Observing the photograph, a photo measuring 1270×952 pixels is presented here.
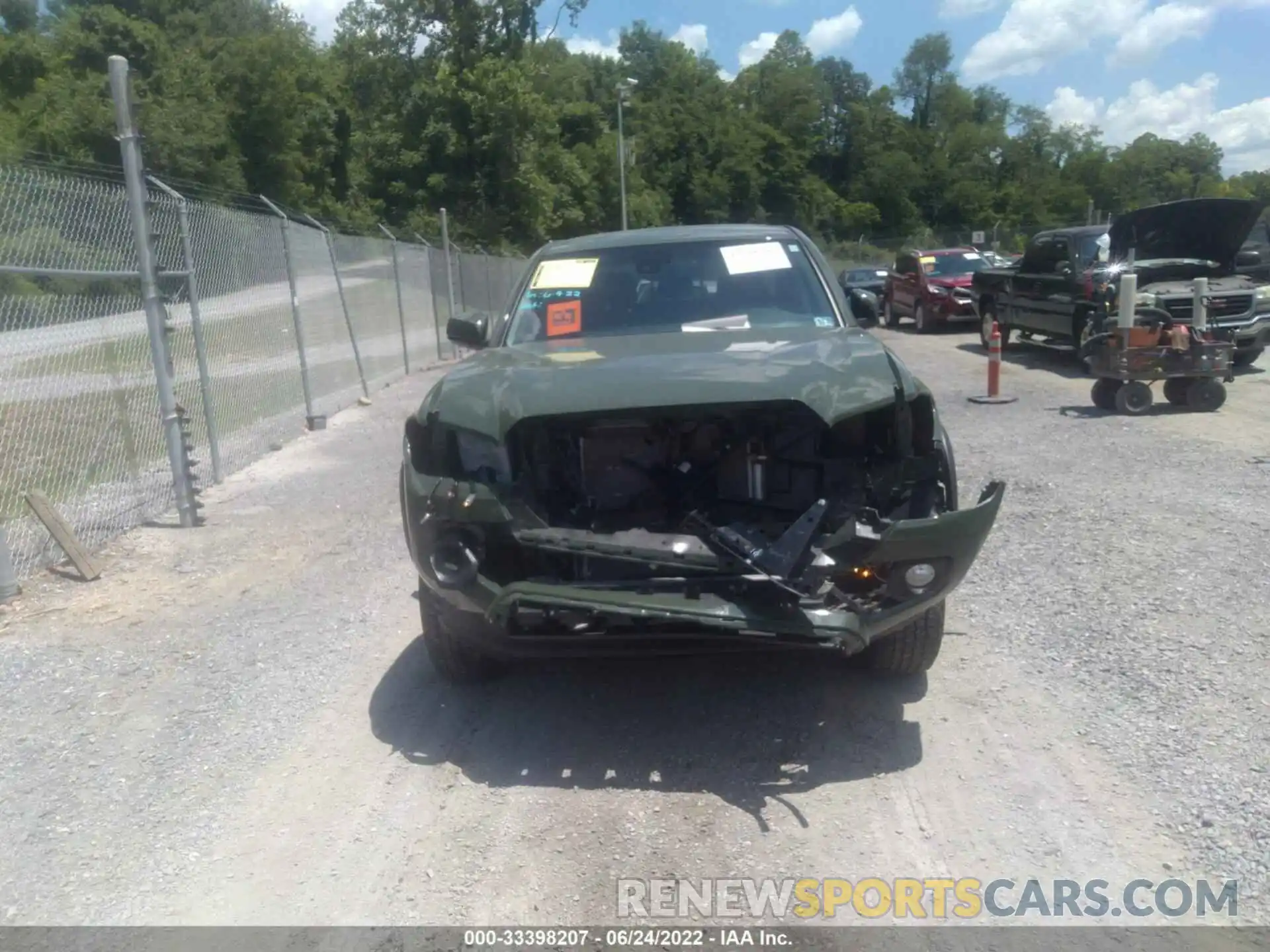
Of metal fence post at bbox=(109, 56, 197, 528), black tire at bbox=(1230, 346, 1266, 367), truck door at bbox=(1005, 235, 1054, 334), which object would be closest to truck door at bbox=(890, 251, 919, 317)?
truck door at bbox=(1005, 235, 1054, 334)

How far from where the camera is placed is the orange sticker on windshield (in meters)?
5.62

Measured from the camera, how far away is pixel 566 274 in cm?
595

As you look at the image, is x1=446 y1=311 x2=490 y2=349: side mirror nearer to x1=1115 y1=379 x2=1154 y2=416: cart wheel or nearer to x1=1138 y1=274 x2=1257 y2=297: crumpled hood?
x1=1115 y1=379 x2=1154 y2=416: cart wheel

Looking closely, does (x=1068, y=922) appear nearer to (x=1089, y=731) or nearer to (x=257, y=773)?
(x=1089, y=731)

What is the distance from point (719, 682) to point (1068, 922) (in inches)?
76.7

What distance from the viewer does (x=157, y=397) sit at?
26.7 feet

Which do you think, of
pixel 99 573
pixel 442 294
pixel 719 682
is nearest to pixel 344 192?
pixel 442 294

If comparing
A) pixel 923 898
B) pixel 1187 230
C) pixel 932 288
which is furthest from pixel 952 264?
pixel 923 898

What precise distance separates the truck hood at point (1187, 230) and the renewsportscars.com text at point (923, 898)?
12.0 meters

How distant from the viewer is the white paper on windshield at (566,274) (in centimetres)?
587

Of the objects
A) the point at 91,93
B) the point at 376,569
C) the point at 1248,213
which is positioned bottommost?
the point at 376,569

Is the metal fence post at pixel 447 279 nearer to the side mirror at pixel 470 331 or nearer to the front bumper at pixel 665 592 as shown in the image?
the side mirror at pixel 470 331

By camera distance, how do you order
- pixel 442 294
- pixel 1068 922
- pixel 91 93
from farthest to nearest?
pixel 91 93, pixel 442 294, pixel 1068 922

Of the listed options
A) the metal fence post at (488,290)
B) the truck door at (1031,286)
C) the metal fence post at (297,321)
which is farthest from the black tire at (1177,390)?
the metal fence post at (488,290)
